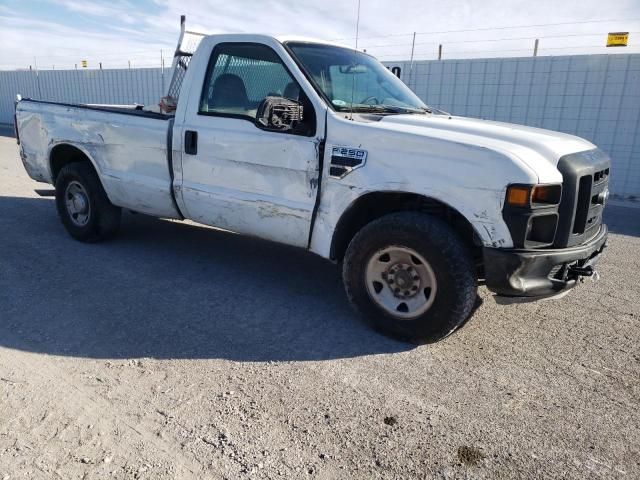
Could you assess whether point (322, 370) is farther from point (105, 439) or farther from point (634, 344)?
point (634, 344)

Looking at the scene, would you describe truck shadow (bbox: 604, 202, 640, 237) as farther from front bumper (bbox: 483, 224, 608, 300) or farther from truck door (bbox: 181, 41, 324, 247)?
truck door (bbox: 181, 41, 324, 247)

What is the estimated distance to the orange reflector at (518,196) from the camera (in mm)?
2936

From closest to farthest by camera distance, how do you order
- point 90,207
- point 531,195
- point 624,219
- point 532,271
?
point 531,195 → point 532,271 → point 90,207 → point 624,219

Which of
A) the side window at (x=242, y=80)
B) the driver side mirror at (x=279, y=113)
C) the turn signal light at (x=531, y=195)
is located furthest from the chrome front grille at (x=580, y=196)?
the side window at (x=242, y=80)

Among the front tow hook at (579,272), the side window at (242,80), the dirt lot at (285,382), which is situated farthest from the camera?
the side window at (242,80)

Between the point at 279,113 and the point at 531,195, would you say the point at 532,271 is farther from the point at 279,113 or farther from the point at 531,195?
the point at 279,113

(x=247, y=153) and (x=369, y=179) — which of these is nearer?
(x=369, y=179)

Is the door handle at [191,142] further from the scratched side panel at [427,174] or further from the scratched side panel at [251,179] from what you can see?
the scratched side panel at [427,174]

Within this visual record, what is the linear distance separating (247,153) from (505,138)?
1916mm

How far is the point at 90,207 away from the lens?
212 inches

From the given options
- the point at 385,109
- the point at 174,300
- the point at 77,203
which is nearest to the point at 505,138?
the point at 385,109

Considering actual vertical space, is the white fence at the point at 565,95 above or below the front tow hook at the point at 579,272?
above

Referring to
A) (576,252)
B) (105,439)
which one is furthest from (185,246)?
(576,252)

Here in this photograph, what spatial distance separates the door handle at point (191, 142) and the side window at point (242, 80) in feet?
0.70
